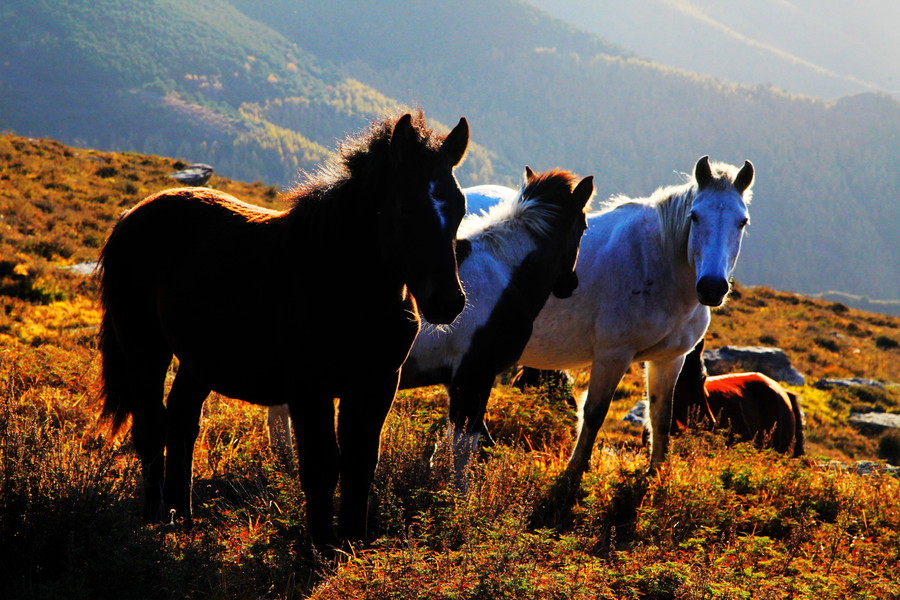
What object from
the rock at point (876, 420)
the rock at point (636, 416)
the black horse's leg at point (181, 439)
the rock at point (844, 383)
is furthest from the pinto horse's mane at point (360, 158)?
the rock at point (844, 383)

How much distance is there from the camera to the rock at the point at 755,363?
1395cm

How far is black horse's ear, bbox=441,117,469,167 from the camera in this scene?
9.57 ft

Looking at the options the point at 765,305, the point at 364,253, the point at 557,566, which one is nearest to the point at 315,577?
the point at 557,566

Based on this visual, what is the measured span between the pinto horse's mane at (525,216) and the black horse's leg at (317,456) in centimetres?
210

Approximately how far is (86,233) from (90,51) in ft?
628

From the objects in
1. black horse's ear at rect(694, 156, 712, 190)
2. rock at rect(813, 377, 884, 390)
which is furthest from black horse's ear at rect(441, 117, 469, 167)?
rock at rect(813, 377, 884, 390)

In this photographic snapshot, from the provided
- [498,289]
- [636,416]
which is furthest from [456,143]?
[636,416]

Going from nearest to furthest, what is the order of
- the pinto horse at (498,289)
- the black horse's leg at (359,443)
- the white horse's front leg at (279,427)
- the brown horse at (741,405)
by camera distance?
1. the black horse's leg at (359,443)
2. the pinto horse at (498,289)
3. the white horse's front leg at (279,427)
4. the brown horse at (741,405)

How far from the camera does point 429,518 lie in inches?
142

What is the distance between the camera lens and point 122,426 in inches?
166

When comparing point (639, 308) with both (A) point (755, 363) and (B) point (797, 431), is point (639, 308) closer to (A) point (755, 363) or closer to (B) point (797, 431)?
(B) point (797, 431)

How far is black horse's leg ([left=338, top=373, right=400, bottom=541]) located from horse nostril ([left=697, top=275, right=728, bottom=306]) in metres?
2.60

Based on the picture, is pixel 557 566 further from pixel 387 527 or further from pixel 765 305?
pixel 765 305

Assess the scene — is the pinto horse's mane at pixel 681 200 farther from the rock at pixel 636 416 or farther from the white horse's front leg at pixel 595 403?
the rock at pixel 636 416
